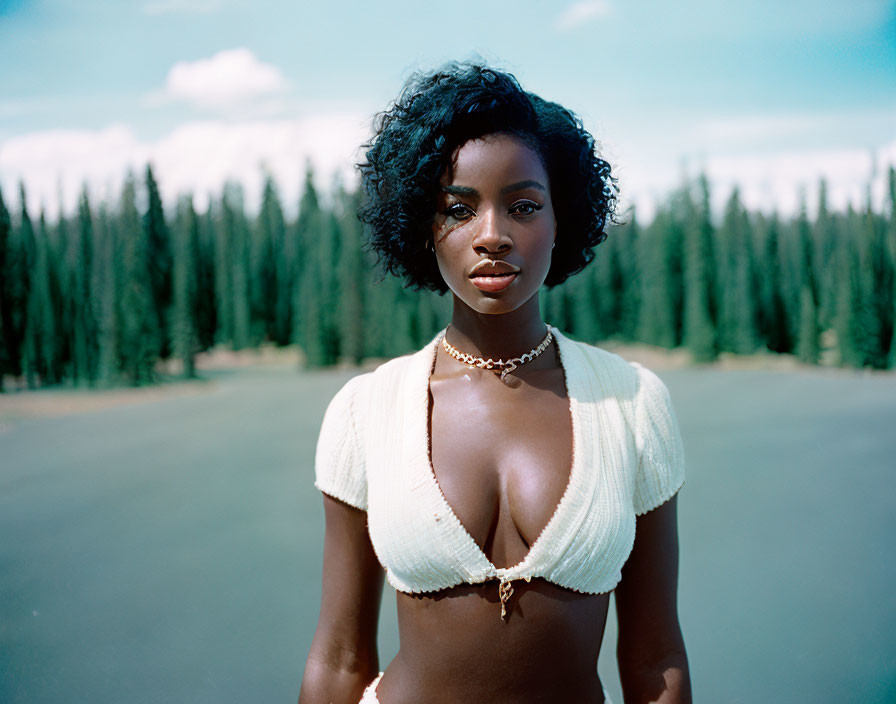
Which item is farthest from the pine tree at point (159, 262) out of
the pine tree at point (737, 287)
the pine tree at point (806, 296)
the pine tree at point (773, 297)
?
the pine tree at point (806, 296)

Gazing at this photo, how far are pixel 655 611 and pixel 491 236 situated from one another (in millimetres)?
697

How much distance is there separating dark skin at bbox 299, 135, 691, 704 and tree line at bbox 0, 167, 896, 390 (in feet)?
6.14

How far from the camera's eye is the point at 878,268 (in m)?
3.43

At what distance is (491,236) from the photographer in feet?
3.67

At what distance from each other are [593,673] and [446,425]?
1.58 ft

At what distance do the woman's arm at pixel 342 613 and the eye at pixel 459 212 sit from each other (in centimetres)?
54

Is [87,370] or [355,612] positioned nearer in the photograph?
[355,612]

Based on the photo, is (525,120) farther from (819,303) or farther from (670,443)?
(819,303)

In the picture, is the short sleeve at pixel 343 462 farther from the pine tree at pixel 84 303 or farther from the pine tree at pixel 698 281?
the pine tree at pixel 698 281

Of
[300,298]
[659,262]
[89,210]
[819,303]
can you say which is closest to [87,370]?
[89,210]

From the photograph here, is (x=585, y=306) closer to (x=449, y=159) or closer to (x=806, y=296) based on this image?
(x=806, y=296)

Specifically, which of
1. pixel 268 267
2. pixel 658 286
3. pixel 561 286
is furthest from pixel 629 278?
pixel 268 267

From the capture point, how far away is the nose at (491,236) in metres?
1.12

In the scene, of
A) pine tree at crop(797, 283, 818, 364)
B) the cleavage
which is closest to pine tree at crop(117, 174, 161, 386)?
the cleavage
